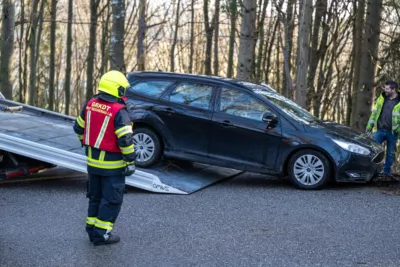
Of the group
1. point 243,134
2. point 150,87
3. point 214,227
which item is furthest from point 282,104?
point 214,227

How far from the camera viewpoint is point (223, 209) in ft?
25.9

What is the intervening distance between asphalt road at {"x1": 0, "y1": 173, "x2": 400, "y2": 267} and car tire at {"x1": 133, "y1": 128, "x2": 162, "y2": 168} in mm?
979

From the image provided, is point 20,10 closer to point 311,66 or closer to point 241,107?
point 311,66

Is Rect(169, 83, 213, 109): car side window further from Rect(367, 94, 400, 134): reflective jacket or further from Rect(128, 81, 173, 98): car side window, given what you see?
Rect(367, 94, 400, 134): reflective jacket

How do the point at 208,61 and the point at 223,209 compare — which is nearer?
the point at 223,209

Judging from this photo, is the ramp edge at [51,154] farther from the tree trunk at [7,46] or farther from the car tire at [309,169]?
the tree trunk at [7,46]

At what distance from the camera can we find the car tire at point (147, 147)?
32.3 feet

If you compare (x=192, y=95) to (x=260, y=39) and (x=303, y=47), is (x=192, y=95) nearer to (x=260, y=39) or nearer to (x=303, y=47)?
(x=303, y=47)

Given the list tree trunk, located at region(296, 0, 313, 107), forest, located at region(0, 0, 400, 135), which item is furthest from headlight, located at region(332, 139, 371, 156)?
tree trunk, located at region(296, 0, 313, 107)

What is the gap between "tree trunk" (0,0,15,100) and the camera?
16.5 meters

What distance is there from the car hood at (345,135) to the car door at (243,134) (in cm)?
78

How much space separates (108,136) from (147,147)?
153 inches

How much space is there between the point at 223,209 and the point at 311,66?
578 inches

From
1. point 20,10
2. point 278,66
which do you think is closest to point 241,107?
point 278,66
